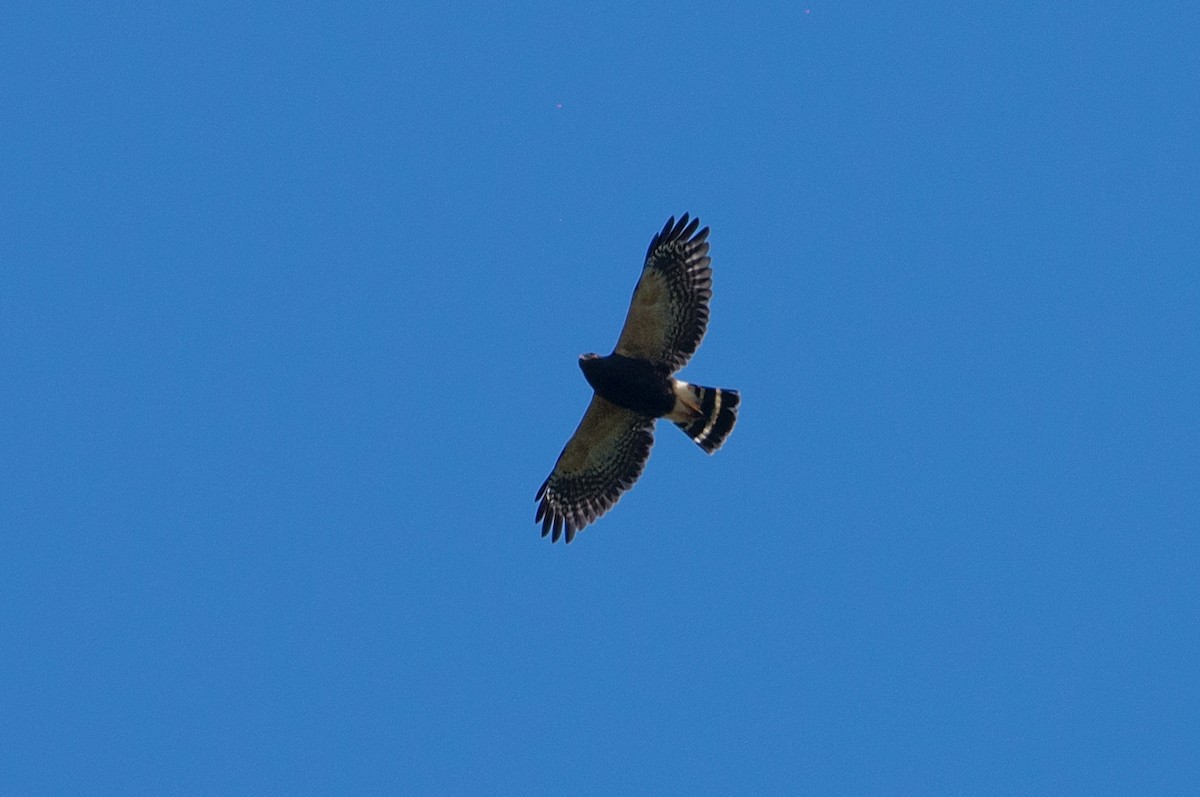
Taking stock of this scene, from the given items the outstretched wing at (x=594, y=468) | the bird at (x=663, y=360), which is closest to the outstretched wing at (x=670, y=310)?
the bird at (x=663, y=360)

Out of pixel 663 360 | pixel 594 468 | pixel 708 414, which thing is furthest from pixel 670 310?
pixel 594 468

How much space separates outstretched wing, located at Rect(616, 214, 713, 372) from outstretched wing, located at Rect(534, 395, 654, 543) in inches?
34.1

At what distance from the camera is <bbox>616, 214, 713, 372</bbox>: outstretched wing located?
72.0 feet

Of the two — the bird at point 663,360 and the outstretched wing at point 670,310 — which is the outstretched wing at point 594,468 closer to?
the bird at point 663,360

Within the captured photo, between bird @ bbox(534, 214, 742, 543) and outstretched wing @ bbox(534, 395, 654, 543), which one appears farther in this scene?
outstretched wing @ bbox(534, 395, 654, 543)

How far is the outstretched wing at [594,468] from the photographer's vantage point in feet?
74.2

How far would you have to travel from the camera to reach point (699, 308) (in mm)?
21984

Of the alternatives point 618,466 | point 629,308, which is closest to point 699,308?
point 629,308

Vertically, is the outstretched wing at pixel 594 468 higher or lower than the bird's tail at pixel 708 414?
lower

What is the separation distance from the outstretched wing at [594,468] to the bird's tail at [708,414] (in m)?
0.60

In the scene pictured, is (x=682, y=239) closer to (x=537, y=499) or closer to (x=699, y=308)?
(x=699, y=308)

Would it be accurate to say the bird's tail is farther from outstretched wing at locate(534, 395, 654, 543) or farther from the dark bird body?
outstretched wing at locate(534, 395, 654, 543)

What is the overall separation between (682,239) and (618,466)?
2.81 metres

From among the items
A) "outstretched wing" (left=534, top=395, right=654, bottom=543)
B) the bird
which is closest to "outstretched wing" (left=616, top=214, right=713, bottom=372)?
the bird
